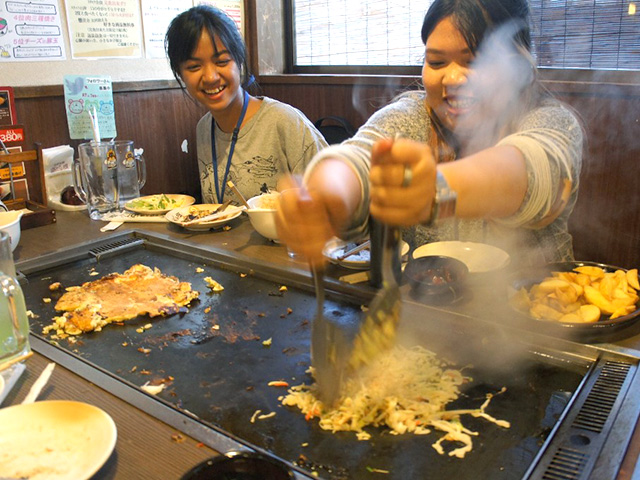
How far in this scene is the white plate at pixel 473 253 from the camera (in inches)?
64.9

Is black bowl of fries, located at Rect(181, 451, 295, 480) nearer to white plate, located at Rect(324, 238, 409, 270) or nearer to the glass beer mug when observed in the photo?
the glass beer mug

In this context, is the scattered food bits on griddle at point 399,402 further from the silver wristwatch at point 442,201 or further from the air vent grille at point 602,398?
the silver wristwatch at point 442,201

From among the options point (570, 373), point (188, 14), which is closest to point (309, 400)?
point (570, 373)

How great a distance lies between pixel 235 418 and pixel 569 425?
2.00 feet

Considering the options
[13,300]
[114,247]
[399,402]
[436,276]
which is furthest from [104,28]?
[399,402]

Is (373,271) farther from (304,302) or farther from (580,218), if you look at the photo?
(580,218)

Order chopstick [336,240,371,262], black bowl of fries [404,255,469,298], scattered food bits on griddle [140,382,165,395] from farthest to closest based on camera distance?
chopstick [336,240,371,262], black bowl of fries [404,255,469,298], scattered food bits on griddle [140,382,165,395]

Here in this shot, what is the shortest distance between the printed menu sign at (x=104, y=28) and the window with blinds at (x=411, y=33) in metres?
1.17

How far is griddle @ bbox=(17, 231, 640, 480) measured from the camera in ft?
3.11

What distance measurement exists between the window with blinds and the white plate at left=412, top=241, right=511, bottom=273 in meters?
0.79

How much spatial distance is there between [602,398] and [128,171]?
7.65 ft

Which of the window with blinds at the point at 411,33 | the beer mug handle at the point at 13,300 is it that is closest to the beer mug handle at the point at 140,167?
the window with blinds at the point at 411,33

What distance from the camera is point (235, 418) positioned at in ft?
3.56

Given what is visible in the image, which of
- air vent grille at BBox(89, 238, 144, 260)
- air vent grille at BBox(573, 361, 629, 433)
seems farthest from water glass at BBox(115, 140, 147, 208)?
air vent grille at BBox(573, 361, 629, 433)
